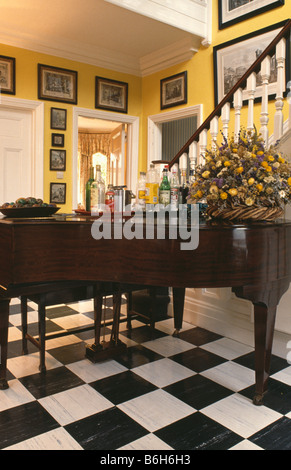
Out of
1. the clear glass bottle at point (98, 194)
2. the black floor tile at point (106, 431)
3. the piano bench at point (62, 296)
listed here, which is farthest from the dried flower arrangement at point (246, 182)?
the black floor tile at point (106, 431)

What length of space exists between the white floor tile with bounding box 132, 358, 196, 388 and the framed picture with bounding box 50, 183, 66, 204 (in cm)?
308

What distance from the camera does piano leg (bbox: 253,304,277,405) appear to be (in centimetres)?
184

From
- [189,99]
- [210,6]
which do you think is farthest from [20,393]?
[210,6]

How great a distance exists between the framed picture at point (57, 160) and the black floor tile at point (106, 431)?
3.66 metres

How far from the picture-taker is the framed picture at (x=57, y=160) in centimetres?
487

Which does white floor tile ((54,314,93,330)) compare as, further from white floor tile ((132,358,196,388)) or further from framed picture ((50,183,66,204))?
framed picture ((50,183,66,204))

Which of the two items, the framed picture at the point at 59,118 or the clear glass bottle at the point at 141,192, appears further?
the framed picture at the point at 59,118

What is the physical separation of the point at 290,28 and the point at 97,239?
1991mm

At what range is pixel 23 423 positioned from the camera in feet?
5.68

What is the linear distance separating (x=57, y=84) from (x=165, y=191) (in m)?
3.35

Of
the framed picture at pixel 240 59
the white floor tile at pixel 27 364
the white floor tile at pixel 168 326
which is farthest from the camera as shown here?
the framed picture at pixel 240 59

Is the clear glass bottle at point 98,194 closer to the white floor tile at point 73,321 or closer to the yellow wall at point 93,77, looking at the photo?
the white floor tile at point 73,321

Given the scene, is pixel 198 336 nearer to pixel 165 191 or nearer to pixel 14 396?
pixel 165 191
